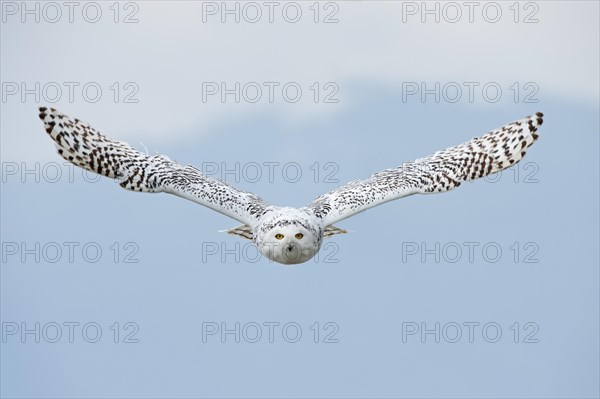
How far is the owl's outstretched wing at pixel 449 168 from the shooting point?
36.8m

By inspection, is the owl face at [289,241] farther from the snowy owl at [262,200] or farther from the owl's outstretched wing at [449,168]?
the owl's outstretched wing at [449,168]

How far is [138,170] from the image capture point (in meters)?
37.1

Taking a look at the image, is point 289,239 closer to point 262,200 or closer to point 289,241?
point 289,241

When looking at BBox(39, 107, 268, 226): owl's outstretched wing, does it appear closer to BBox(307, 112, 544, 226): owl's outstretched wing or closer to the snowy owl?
the snowy owl

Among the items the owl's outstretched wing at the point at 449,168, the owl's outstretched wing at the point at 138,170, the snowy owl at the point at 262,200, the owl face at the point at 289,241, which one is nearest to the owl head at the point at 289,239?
the owl face at the point at 289,241

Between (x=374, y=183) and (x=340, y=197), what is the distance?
1166 mm

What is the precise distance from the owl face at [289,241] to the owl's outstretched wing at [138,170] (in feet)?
5.73

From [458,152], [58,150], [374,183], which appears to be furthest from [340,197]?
[58,150]

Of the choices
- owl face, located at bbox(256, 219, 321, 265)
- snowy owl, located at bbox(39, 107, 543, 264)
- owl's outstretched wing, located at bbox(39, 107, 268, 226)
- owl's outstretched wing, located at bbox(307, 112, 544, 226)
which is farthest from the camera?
owl's outstretched wing, located at bbox(307, 112, 544, 226)

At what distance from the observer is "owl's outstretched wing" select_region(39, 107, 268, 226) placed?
36.2m

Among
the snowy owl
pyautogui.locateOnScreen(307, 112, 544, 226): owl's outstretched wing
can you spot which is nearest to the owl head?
the snowy owl

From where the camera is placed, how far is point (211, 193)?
119ft

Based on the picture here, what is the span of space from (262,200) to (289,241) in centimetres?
344

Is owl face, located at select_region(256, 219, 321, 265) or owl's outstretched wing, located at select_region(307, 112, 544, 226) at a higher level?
owl's outstretched wing, located at select_region(307, 112, 544, 226)
